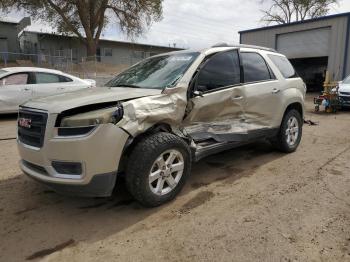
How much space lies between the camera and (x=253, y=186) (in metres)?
4.33

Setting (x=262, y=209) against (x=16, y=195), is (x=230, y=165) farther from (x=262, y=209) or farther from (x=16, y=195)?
(x=16, y=195)

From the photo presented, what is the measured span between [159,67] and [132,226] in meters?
2.24

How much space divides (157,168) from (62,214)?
118 centimetres

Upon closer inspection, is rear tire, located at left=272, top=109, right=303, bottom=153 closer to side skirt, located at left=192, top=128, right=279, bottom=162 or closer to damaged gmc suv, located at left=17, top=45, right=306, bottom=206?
side skirt, located at left=192, top=128, right=279, bottom=162

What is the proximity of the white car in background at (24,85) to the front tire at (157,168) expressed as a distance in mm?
6844

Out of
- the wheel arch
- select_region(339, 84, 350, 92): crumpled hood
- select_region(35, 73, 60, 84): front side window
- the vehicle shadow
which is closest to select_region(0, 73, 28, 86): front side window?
select_region(35, 73, 60, 84): front side window

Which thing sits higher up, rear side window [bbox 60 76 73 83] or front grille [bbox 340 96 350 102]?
rear side window [bbox 60 76 73 83]

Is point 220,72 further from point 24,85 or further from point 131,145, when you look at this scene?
point 24,85

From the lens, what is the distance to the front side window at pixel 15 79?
9.39 meters

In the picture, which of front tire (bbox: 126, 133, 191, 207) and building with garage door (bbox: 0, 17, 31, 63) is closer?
front tire (bbox: 126, 133, 191, 207)

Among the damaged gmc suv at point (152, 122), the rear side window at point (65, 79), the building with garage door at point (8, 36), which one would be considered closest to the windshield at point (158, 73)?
the damaged gmc suv at point (152, 122)

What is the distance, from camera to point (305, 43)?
2236 cm

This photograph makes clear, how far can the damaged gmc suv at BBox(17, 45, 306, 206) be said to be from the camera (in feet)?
10.5

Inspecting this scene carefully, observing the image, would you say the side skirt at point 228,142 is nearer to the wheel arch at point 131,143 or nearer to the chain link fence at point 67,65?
the wheel arch at point 131,143
